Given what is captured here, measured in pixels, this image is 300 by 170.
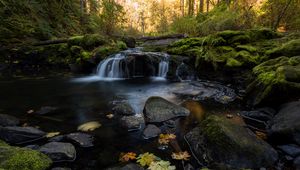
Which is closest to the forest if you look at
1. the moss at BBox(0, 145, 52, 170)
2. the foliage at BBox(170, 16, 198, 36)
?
the moss at BBox(0, 145, 52, 170)

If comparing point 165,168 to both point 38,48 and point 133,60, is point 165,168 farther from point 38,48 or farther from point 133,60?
point 38,48

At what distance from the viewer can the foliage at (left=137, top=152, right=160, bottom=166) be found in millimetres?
3545

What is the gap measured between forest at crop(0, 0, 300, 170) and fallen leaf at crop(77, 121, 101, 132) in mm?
23

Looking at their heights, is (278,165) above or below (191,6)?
below

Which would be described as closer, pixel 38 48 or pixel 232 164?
pixel 232 164

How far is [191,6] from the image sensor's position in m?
26.1

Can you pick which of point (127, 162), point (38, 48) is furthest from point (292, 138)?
point (38, 48)

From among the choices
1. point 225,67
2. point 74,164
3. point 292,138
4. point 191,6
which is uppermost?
point 191,6

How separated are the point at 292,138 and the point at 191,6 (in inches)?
969

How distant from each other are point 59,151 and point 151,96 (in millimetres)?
3653

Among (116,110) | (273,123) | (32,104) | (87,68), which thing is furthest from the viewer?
(87,68)

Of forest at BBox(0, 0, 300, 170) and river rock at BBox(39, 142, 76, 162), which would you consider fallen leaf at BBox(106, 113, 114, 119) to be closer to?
forest at BBox(0, 0, 300, 170)

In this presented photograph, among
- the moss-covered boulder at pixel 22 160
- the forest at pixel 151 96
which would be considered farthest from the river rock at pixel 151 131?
the moss-covered boulder at pixel 22 160

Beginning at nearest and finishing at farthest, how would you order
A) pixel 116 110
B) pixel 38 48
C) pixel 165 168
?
pixel 165 168 < pixel 116 110 < pixel 38 48
